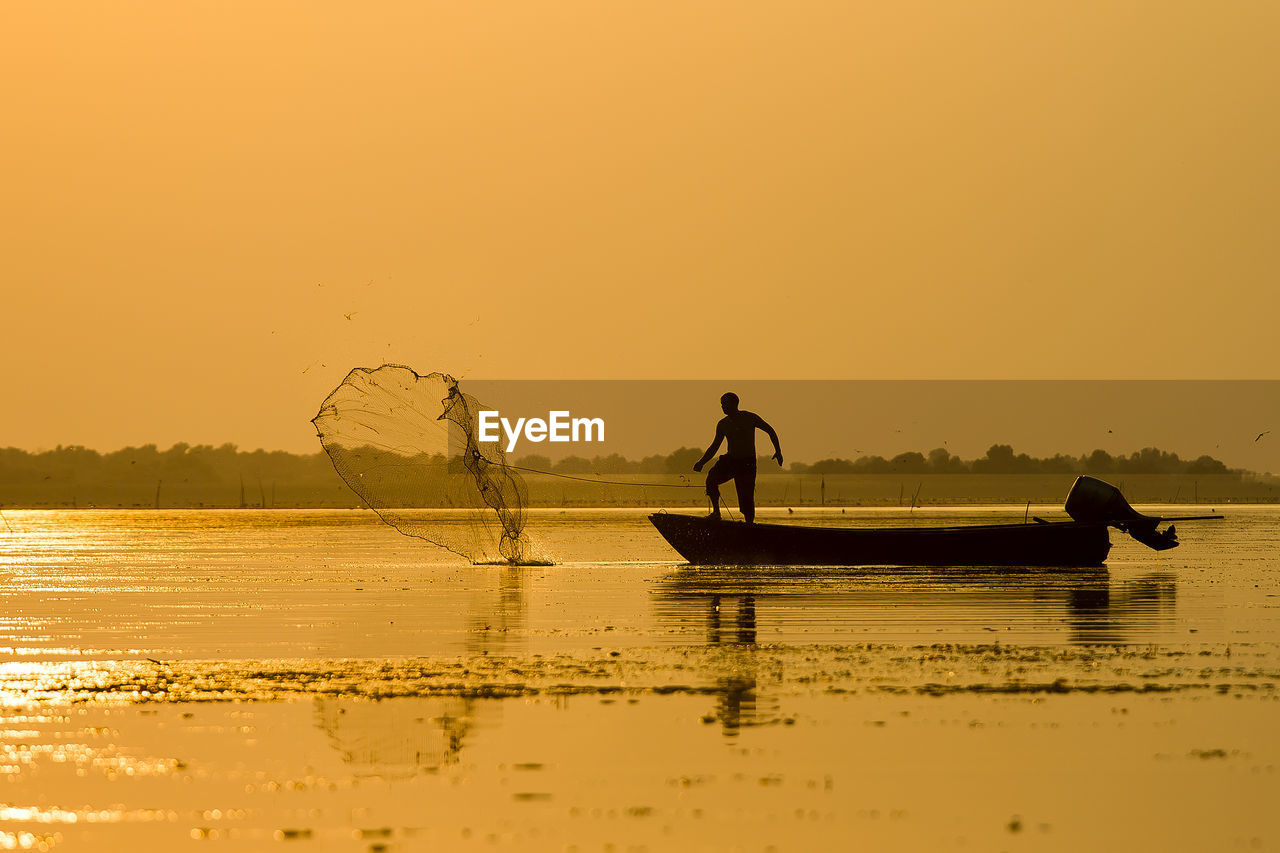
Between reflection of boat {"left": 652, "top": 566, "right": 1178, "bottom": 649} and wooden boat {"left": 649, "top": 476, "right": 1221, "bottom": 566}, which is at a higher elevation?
wooden boat {"left": 649, "top": 476, "right": 1221, "bottom": 566}

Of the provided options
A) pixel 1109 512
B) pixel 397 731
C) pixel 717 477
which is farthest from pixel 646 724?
pixel 1109 512

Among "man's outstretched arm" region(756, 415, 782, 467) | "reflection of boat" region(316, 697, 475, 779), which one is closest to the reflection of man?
"man's outstretched arm" region(756, 415, 782, 467)

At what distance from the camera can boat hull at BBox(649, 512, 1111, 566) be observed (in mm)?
29688

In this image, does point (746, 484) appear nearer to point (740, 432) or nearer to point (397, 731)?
point (740, 432)

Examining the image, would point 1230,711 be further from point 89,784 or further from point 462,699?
point 89,784

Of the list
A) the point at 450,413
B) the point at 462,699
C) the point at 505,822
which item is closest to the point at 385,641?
the point at 462,699

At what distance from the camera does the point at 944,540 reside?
29.7 metres

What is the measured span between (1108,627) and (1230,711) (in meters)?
6.77

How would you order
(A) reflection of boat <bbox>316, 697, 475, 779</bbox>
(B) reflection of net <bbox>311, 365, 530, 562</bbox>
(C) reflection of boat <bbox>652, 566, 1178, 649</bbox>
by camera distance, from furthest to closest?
(B) reflection of net <bbox>311, 365, 530, 562</bbox> → (C) reflection of boat <bbox>652, 566, 1178, 649</bbox> → (A) reflection of boat <bbox>316, 697, 475, 779</bbox>

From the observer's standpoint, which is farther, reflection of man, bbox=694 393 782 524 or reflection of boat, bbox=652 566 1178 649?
reflection of man, bbox=694 393 782 524

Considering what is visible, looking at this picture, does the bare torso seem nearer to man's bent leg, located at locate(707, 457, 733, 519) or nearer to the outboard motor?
man's bent leg, located at locate(707, 457, 733, 519)

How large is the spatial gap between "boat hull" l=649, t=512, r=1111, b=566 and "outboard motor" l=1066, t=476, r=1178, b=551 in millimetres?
275

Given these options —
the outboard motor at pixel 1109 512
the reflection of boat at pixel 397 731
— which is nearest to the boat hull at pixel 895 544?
the outboard motor at pixel 1109 512

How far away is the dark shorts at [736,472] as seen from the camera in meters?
29.0
